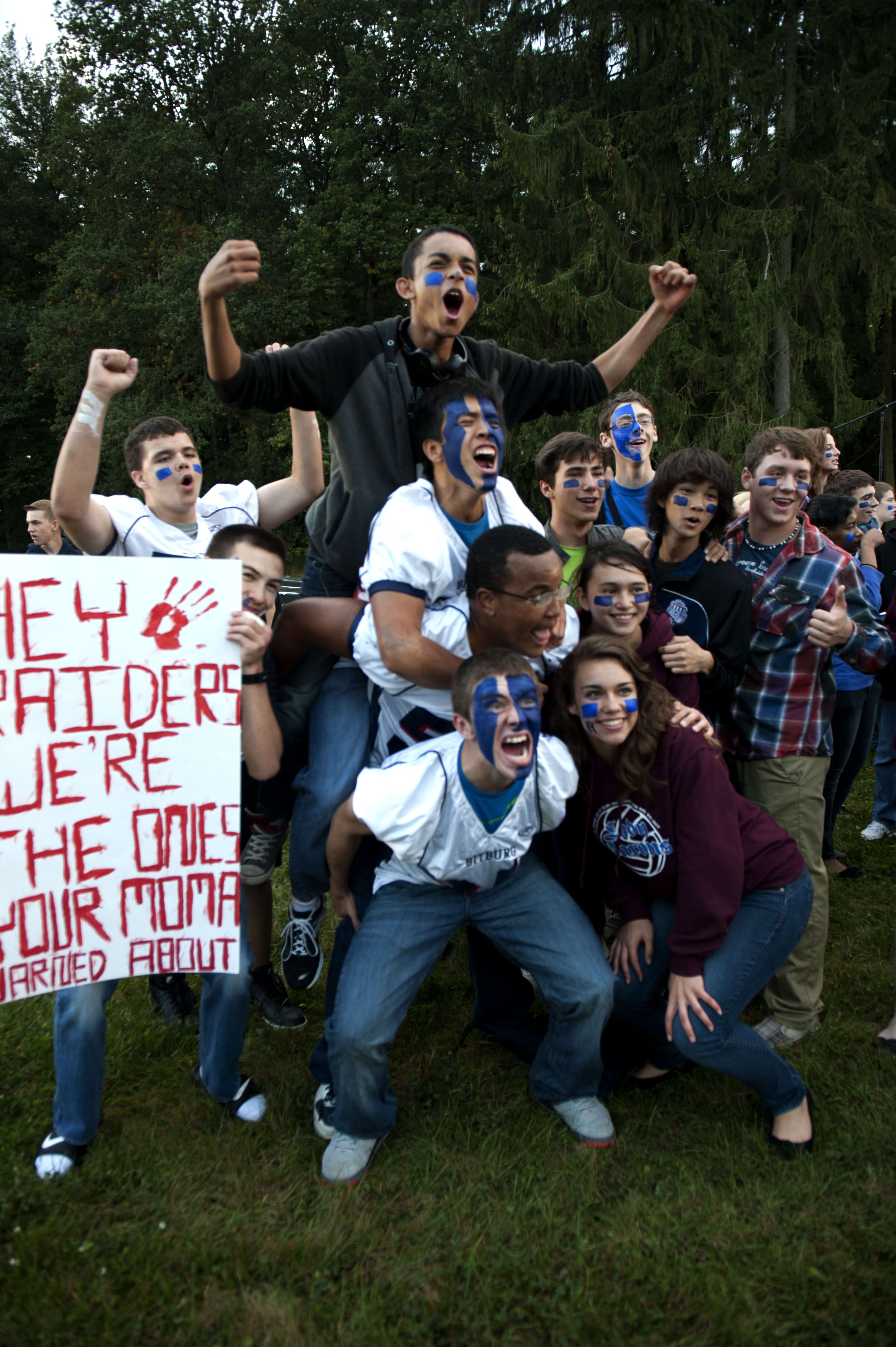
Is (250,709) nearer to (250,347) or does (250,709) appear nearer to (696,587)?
(696,587)

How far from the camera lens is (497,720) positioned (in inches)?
106

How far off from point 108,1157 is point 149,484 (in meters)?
2.34

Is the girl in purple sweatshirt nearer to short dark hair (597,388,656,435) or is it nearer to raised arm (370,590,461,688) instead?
raised arm (370,590,461,688)

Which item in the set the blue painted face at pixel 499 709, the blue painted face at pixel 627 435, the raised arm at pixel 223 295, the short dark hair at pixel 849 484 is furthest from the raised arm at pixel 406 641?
the short dark hair at pixel 849 484

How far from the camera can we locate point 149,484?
355cm

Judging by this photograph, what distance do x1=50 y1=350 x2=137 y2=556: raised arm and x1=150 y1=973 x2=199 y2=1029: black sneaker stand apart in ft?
6.05

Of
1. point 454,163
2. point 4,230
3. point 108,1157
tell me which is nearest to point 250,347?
point 454,163

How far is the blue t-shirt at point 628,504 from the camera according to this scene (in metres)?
4.71

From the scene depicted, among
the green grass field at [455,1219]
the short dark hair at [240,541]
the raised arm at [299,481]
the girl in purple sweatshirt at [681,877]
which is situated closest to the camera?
the green grass field at [455,1219]

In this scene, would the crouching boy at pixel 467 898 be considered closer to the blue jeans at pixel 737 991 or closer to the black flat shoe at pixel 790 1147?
the blue jeans at pixel 737 991

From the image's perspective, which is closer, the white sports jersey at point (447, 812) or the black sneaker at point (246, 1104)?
the white sports jersey at point (447, 812)

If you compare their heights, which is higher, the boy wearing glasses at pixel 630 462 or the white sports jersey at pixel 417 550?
the boy wearing glasses at pixel 630 462

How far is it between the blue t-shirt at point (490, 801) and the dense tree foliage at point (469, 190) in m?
14.3

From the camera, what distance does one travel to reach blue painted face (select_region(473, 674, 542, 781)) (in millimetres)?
2709
